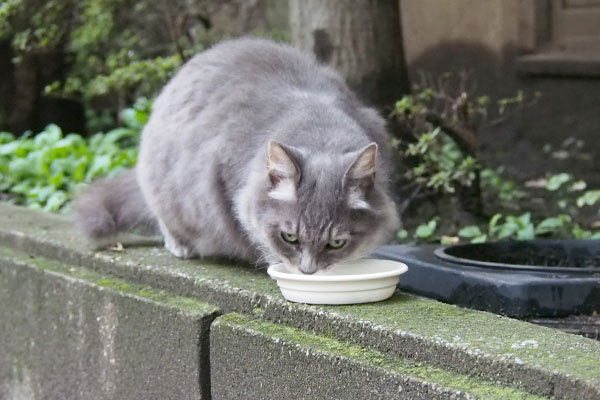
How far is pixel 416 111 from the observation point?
170 inches

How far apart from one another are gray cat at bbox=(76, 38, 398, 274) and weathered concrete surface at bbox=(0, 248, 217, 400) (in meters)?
0.31

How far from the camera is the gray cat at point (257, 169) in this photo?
273 centimetres

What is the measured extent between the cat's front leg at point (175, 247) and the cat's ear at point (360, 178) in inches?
39.3

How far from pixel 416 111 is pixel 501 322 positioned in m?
1.97

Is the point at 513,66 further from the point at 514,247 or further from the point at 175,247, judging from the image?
the point at 175,247

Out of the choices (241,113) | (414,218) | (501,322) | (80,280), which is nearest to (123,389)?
(80,280)

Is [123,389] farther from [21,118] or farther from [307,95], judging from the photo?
[21,118]

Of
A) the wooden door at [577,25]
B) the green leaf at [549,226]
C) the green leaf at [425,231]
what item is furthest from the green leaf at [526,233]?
the wooden door at [577,25]

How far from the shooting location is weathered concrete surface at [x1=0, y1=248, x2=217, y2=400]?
301 cm

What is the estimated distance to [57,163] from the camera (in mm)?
5578

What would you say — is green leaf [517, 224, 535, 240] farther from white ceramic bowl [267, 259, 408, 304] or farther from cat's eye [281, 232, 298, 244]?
cat's eye [281, 232, 298, 244]

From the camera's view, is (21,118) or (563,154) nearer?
(563,154)

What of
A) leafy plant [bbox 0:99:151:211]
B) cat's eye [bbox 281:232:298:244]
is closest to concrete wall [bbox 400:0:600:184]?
leafy plant [bbox 0:99:151:211]

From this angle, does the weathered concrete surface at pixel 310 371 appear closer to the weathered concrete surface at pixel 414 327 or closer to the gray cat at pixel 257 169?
the weathered concrete surface at pixel 414 327
